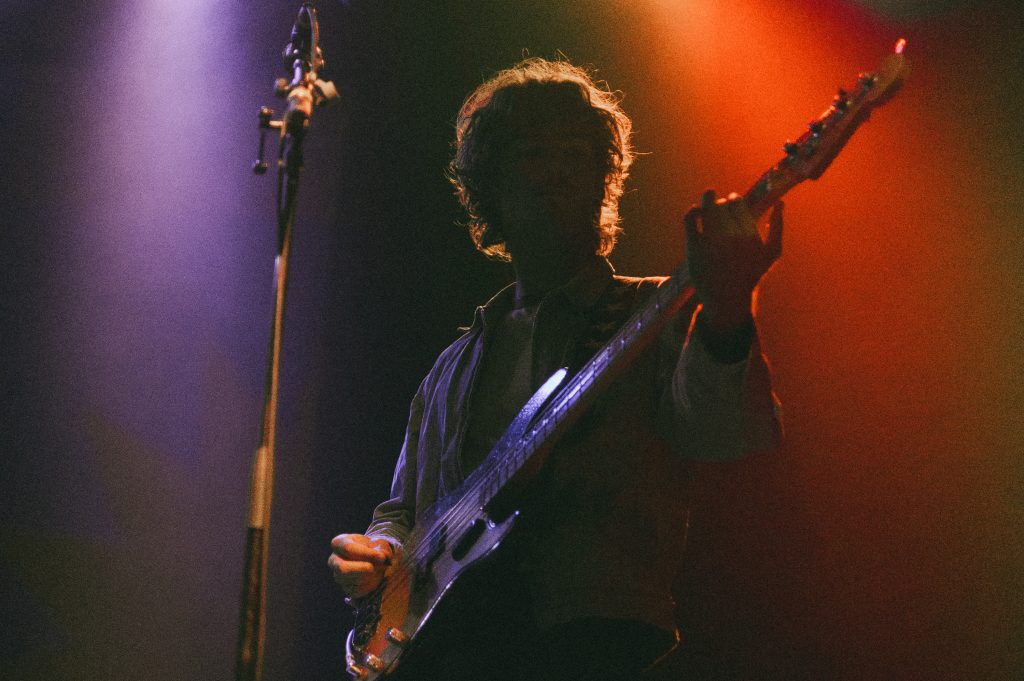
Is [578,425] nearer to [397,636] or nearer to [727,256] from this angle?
[727,256]

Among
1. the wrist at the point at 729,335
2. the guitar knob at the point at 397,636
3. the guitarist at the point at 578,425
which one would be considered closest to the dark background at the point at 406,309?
the guitarist at the point at 578,425

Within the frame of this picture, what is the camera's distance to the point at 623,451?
1.48m

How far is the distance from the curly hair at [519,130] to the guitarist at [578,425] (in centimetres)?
2

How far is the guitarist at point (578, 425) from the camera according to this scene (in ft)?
4.15

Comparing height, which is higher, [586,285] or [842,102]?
[842,102]

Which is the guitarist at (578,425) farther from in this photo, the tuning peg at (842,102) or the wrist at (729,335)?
the tuning peg at (842,102)

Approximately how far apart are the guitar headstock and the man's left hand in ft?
0.15

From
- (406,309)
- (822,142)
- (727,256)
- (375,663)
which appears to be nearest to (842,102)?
(822,142)

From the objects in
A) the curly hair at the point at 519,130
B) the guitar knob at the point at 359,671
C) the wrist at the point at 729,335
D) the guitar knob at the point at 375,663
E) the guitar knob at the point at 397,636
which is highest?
the curly hair at the point at 519,130

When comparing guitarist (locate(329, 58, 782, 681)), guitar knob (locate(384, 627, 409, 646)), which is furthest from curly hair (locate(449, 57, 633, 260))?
guitar knob (locate(384, 627, 409, 646))

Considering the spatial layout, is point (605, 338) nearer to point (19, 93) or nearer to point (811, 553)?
point (811, 553)

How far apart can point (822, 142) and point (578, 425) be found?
678mm

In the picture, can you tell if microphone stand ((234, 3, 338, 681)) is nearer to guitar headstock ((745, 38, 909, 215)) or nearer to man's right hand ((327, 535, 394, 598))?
man's right hand ((327, 535, 394, 598))

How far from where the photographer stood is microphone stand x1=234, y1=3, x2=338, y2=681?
1133 millimetres
